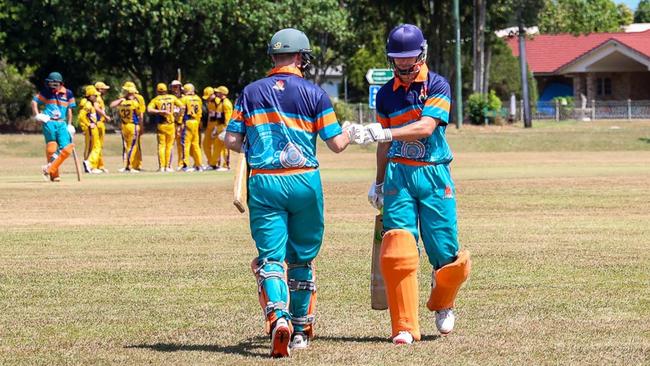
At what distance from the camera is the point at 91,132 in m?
32.2

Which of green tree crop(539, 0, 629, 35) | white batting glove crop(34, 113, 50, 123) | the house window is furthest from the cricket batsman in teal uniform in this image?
green tree crop(539, 0, 629, 35)

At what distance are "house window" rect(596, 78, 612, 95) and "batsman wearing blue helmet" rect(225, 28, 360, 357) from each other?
242 feet

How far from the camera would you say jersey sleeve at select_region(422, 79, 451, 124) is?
29.1 ft

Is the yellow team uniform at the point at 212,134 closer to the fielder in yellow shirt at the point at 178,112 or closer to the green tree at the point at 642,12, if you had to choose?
the fielder in yellow shirt at the point at 178,112

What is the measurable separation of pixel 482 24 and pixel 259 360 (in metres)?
55.6

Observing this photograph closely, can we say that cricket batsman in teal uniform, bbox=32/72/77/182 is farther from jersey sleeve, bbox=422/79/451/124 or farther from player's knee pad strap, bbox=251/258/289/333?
player's knee pad strap, bbox=251/258/289/333

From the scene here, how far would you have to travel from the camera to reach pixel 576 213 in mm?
19469

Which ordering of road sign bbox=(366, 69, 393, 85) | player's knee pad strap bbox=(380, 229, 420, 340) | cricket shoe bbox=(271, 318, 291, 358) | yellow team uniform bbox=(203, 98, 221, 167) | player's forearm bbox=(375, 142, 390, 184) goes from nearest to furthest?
cricket shoe bbox=(271, 318, 291, 358) < player's knee pad strap bbox=(380, 229, 420, 340) < player's forearm bbox=(375, 142, 390, 184) < yellow team uniform bbox=(203, 98, 221, 167) < road sign bbox=(366, 69, 393, 85)

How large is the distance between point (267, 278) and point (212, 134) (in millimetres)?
25962

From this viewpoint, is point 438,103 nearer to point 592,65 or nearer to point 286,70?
point 286,70

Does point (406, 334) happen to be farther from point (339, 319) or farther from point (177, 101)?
point (177, 101)

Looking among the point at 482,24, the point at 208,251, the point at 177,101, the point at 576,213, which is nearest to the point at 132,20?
the point at 482,24

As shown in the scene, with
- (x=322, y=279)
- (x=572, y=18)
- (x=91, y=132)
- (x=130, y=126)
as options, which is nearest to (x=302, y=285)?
(x=322, y=279)

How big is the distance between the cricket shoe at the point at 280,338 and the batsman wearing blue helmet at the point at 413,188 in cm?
86
